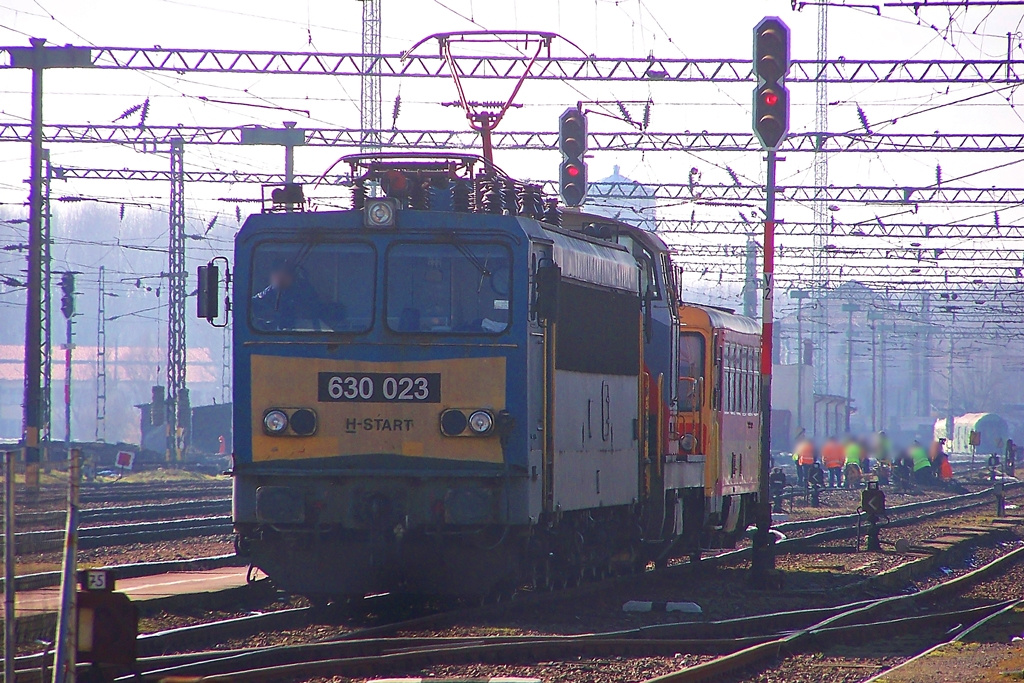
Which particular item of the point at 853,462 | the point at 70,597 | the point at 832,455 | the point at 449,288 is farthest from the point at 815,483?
the point at 70,597

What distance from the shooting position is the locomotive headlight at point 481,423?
41.0ft

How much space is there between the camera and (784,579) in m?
17.1

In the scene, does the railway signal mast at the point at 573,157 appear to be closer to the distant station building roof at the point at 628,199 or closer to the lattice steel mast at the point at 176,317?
the distant station building roof at the point at 628,199

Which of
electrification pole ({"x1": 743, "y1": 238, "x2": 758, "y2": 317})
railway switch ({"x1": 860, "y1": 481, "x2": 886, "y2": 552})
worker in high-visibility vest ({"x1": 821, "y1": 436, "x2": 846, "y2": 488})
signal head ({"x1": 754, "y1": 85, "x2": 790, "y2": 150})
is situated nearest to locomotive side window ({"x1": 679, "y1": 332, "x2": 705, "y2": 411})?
signal head ({"x1": 754, "y1": 85, "x2": 790, "y2": 150})

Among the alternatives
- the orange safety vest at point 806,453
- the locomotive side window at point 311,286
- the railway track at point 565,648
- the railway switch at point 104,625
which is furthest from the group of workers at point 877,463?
the railway switch at point 104,625

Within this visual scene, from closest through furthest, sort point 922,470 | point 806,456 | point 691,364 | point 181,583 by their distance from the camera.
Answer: point 181,583 < point 691,364 < point 806,456 < point 922,470

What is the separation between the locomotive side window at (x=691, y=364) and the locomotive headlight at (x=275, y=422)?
7335 mm

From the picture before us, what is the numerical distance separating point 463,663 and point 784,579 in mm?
7215

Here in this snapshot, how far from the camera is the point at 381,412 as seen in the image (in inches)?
497

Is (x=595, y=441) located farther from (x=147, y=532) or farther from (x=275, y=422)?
(x=147, y=532)

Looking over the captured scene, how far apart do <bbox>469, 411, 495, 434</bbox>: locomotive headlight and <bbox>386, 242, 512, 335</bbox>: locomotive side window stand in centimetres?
68

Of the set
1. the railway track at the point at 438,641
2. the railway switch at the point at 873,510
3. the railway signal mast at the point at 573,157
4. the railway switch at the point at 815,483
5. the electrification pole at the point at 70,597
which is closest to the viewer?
the electrification pole at the point at 70,597

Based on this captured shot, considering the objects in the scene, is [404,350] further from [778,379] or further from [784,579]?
[778,379]

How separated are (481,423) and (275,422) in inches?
66.7
